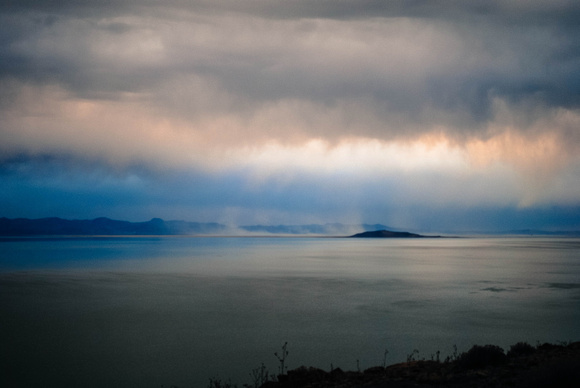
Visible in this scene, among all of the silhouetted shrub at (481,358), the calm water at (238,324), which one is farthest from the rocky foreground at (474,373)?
the calm water at (238,324)

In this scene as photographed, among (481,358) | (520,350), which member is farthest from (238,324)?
(481,358)

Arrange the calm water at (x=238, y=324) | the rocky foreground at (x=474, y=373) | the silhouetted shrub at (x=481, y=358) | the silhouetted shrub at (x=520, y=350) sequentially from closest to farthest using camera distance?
the rocky foreground at (x=474, y=373) < the silhouetted shrub at (x=481, y=358) < the silhouetted shrub at (x=520, y=350) < the calm water at (x=238, y=324)

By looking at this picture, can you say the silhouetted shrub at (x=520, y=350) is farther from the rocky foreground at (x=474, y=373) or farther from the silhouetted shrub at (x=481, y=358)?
the silhouetted shrub at (x=481, y=358)

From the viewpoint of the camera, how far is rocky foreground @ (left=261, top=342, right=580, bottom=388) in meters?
7.36

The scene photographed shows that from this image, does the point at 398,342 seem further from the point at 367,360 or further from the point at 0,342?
the point at 0,342

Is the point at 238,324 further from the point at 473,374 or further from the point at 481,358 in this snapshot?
the point at 473,374

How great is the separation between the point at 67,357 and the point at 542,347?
41.6ft

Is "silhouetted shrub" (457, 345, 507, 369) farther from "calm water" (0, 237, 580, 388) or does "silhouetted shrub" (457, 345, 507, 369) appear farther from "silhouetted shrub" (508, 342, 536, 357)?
"calm water" (0, 237, 580, 388)

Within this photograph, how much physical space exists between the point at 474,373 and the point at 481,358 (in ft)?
2.59

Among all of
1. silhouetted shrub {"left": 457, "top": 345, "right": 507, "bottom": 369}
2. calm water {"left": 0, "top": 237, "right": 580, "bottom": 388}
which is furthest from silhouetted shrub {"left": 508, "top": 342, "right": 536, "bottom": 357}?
calm water {"left": 0, "top": 237, "right": 580, "bottom": 388}

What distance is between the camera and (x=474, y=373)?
348 inches

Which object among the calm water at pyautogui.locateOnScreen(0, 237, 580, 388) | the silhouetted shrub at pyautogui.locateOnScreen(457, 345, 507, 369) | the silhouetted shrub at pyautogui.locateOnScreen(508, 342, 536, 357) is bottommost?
the calm water at pyautogui.locateOnScreen(0, 237, 580, 388)

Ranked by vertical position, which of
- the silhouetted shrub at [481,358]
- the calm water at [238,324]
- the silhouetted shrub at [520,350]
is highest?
the silhouetted shrub at [481,358]

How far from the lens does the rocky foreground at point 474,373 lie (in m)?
7.36
